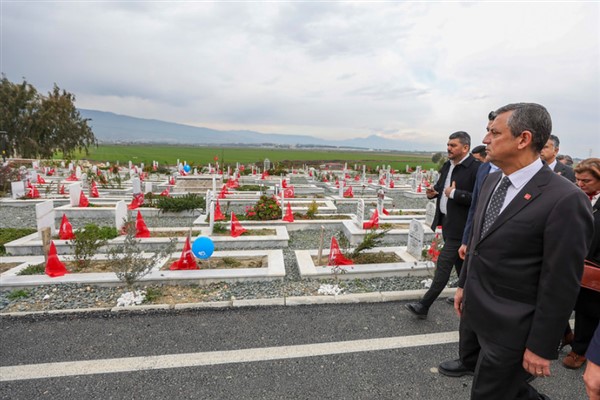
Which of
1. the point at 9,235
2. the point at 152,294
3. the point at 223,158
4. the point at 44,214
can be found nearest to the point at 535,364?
the point at 152,294

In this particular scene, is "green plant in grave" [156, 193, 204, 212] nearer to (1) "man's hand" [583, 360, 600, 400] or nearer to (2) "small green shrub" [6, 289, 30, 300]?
(2) "small green shrub" [6, 289, 30, 300]

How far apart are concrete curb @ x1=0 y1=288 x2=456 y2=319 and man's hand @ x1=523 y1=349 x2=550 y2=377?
2.77 m

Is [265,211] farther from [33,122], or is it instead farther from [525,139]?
[33,122]

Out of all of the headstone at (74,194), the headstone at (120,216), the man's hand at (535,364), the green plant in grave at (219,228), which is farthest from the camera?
the headstone at (74,194)

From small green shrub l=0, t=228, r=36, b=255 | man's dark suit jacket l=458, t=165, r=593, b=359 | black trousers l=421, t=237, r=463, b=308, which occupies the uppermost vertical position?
man's dark suit jacket l=458, t=165, r=593, b=359

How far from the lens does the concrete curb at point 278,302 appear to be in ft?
12.9

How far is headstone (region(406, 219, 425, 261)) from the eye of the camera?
18.9ft

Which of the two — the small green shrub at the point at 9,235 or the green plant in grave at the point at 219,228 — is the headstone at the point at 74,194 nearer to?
the small green shrub at the point at 9,235

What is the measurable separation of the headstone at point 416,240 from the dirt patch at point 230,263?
2932 millimetres

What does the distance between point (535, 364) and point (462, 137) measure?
104 inches

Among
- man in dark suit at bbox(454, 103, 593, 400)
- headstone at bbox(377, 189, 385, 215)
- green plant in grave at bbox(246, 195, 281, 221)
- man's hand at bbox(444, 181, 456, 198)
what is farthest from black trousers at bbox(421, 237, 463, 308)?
green plant in grave at bbox(246, 195, 281, 221)

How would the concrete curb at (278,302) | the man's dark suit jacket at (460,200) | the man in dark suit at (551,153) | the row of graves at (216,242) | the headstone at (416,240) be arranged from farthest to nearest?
the headstone at (416,240)
the row of graves at (216,242)
the man in dark suit at (551,153)
the concrete curb at (278,302)
the man's dark suit jacket at (460,200)

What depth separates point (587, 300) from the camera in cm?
302

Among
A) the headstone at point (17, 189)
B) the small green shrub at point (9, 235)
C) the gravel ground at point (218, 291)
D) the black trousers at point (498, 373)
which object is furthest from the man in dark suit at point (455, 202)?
the headstone at point (17, 189)
